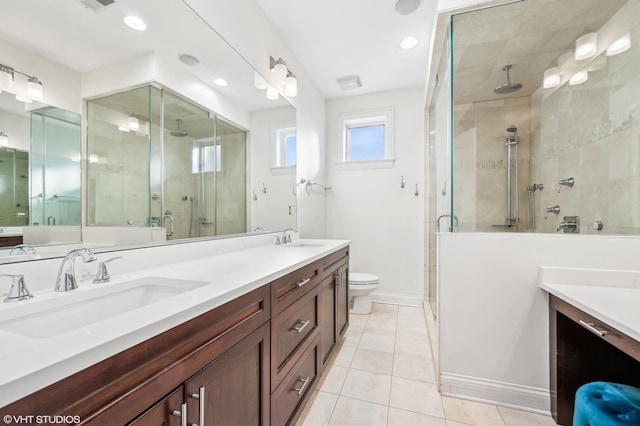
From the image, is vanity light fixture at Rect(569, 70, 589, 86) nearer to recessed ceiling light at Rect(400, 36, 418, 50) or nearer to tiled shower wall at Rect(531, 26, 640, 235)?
tiled shower wall at Rect(531, 26, 640, 235)

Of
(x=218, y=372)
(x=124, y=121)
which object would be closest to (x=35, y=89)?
(x=124, y=121)

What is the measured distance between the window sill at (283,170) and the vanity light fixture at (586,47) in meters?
2.33

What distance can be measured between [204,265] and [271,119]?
56.0 inches

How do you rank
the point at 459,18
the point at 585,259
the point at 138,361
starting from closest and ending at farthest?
the point at 138,361 → the point at 585,259 → the point at 459,18

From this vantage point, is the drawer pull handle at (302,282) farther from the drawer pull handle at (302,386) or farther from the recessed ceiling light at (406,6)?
the recessed ceiling light at (406,6)

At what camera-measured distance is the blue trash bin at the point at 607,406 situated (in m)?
0.89

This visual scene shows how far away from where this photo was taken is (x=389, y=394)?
1.63m

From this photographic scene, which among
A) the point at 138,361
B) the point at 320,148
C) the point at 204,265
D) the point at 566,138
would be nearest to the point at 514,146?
the point at 566,138

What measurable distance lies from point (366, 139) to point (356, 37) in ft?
4.13

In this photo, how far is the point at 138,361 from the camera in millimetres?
568

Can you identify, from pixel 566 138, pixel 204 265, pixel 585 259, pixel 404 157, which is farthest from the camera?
pixel 404 157

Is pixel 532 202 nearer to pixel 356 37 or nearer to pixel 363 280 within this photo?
pixel 363 280

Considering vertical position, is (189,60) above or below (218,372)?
above

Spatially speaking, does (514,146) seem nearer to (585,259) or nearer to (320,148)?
(585,259)
